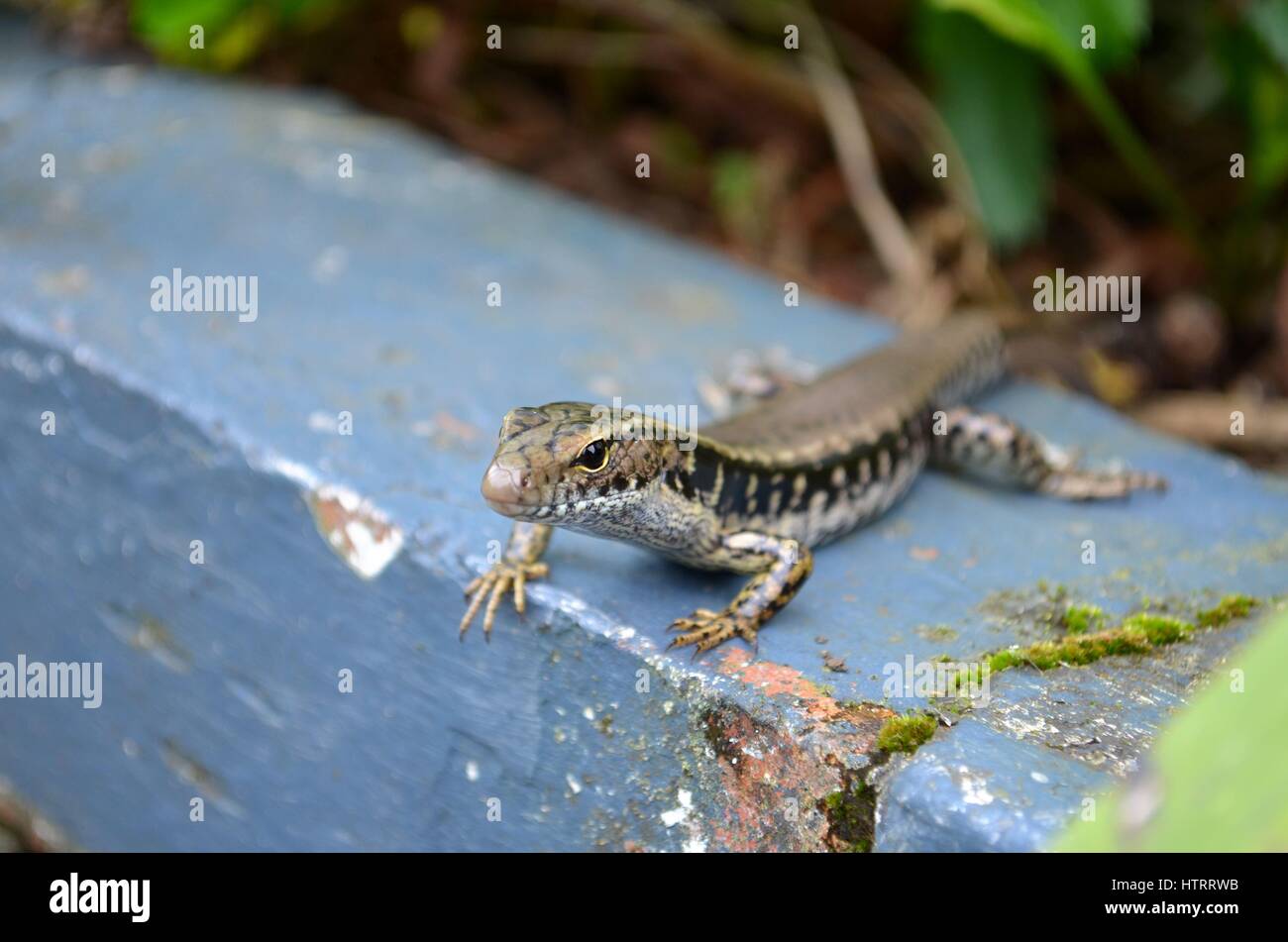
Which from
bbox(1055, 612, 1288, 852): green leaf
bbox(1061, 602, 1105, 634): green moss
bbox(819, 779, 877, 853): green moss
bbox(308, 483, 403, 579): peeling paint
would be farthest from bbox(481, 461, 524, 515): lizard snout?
bbox(1055, 612, 1288, 852): green leaf

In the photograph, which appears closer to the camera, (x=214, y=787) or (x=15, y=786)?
(x=214, y=787)
